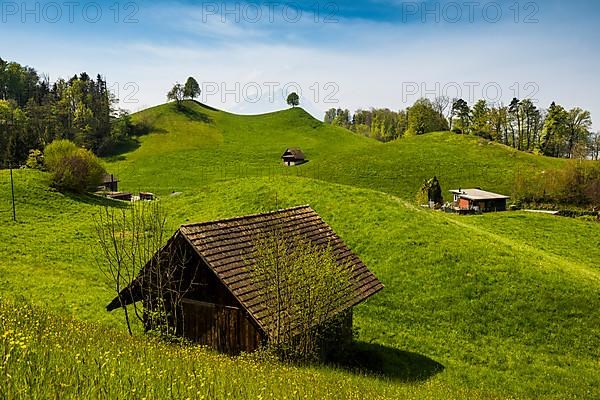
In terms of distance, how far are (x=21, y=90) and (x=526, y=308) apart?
13802 centimetres

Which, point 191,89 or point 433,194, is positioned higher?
point 191,89

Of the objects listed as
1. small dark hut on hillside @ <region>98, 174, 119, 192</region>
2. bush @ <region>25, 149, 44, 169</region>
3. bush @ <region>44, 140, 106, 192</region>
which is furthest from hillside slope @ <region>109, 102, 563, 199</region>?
bush @ <region>44, 140, 106, 192</region>

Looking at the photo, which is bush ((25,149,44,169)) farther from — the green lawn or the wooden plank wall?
the wooden plank wall

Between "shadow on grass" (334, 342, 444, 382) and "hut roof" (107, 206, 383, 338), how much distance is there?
9.77ft

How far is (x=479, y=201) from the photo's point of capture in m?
64.3

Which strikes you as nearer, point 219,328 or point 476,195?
point 219,328

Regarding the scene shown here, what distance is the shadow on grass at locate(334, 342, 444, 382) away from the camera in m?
18.3

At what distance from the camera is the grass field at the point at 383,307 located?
285 inches

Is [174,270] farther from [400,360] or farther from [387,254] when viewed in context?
[387,254]

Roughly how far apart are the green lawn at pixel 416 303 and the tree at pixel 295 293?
1.88 m

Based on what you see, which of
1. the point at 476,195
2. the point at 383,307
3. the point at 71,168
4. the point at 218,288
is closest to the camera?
the point at 218,288

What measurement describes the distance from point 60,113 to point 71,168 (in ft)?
206

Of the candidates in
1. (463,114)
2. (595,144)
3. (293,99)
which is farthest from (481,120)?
(293,99)

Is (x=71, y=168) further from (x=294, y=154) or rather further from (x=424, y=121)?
(x=424, y=121)
